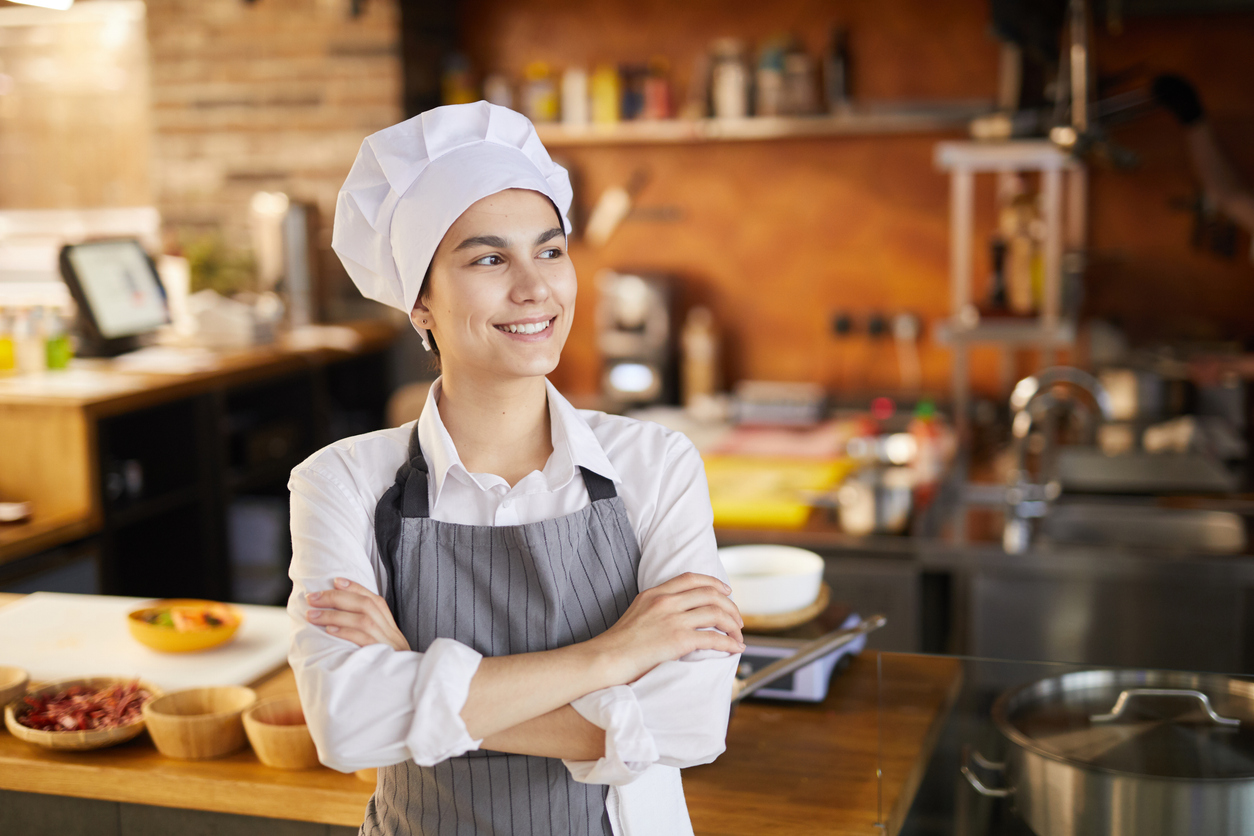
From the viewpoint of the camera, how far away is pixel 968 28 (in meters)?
4.46

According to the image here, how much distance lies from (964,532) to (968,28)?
2422mm

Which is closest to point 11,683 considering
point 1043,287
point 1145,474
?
point 1145,474

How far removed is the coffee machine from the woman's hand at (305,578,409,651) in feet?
11.7

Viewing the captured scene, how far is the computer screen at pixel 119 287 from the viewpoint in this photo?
3.71 meters

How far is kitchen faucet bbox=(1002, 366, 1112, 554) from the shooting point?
276 centimetres

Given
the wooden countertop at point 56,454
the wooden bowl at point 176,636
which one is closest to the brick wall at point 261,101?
the wooden countertop at point 56,454

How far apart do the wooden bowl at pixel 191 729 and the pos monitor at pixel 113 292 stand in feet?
8.22

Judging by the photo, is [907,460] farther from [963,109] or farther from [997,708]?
[997,708]

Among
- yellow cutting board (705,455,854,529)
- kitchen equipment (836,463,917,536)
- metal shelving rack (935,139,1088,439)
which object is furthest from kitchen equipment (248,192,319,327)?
kitchen equipment (836,463,917,536)

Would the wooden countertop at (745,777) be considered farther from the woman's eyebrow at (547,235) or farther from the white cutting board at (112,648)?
the woman's eyebrow at (547,235)

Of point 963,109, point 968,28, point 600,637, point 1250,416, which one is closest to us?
point 600,637

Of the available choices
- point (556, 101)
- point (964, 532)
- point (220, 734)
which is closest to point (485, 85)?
point (556, 101)

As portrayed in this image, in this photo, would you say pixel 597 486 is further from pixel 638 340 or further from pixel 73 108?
pixel 73 108

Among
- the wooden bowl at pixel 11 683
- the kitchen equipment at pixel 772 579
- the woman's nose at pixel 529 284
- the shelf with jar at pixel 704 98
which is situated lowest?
the wooden bowl at pixel 11 683
